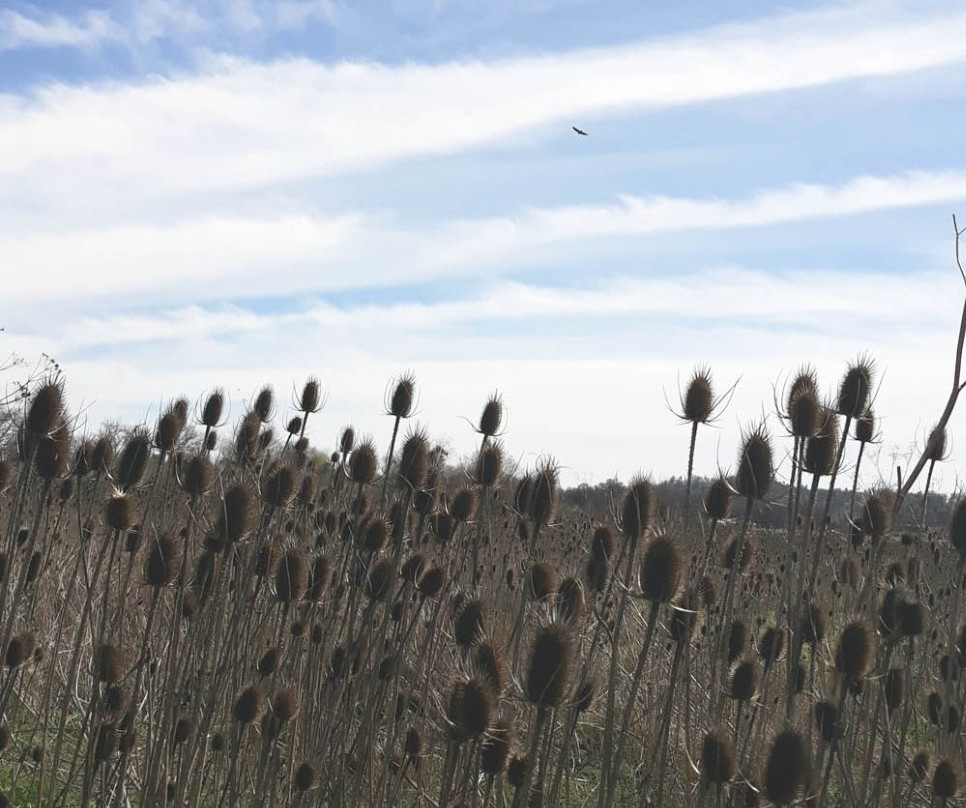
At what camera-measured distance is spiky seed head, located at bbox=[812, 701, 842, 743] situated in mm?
4641

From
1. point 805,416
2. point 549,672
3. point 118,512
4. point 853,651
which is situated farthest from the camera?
point 118,512

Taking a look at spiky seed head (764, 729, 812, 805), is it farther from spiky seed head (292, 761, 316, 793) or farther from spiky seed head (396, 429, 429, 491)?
spiky seed head (396, 429, 429, 491)

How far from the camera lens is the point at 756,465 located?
18.4 ft

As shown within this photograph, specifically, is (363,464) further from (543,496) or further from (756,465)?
(756,465)

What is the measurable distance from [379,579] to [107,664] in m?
1.48

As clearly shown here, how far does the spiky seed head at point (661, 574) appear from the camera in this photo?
436 centimetres

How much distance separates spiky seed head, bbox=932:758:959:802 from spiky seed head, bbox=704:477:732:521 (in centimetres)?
181

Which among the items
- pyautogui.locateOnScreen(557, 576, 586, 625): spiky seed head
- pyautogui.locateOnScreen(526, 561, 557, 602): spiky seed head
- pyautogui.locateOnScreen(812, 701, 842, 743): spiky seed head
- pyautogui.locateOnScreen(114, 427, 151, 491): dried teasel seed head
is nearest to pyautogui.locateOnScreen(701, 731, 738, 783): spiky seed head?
pyautogui.locateOnScreen(812, 701, 842, 743): spiky seed head

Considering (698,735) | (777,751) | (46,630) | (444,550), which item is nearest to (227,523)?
(444,550)

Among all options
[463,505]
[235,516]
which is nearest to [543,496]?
[463,505]

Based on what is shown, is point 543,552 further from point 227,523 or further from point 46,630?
point 227,523

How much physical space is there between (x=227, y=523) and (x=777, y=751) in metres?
2.49

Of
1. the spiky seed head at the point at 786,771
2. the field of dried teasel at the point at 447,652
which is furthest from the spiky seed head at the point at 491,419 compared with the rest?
the spiky seed head at the point at 786,771

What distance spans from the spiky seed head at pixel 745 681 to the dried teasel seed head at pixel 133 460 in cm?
311
